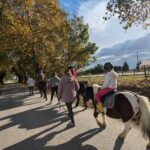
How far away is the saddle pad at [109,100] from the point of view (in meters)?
10.8

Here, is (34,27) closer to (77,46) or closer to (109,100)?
(77,46)

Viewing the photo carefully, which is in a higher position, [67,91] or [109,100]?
[67,91]

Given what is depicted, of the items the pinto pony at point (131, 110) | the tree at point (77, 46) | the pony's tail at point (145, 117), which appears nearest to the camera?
the pony's tail at point (145, 117)

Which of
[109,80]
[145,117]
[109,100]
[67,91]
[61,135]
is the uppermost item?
[109,80]

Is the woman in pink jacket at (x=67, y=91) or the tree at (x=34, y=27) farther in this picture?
the tree at (x=34, y=27)

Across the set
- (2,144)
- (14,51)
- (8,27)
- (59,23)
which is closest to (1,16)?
(8,27)

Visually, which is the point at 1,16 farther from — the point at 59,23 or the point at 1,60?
the point at 1,60

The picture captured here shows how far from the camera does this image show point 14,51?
52.3 m

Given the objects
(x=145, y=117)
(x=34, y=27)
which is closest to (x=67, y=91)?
(x=145, y=117)

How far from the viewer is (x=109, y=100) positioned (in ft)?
35.9

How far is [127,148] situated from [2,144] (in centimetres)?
367

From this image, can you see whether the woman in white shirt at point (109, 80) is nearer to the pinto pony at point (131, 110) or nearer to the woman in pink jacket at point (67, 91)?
the pinto pony at point (131, 110)

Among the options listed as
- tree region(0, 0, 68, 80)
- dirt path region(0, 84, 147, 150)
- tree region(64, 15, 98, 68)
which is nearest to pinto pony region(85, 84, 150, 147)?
dirt path region(0, 84, 147, 150)

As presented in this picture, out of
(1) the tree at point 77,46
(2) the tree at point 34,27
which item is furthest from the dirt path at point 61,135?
(1) the tree at point 77,46
